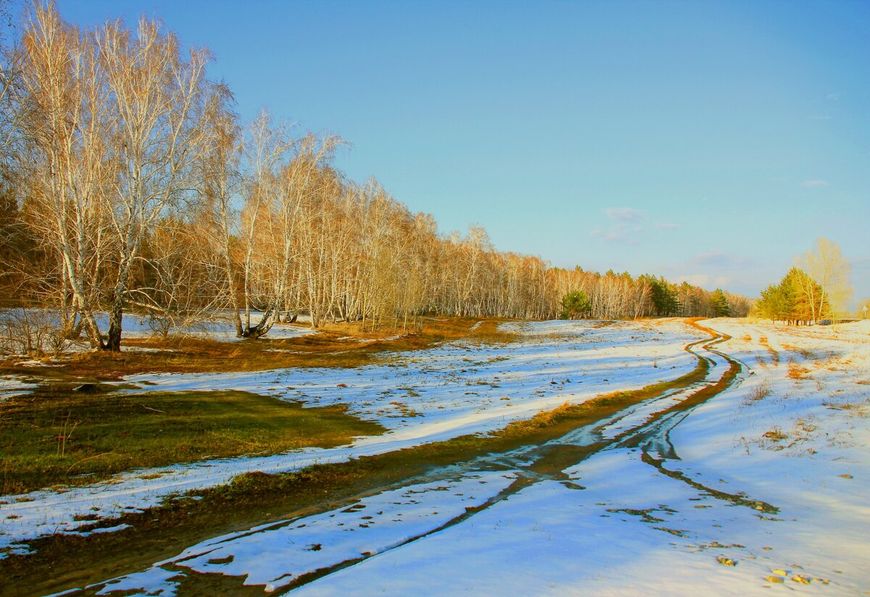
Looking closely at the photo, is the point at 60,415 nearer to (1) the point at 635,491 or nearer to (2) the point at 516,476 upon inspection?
(2) the point at 516,476

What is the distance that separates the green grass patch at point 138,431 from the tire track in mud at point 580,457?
4480 mm

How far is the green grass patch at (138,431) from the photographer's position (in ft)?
30.0

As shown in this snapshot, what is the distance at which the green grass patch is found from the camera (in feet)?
30.0

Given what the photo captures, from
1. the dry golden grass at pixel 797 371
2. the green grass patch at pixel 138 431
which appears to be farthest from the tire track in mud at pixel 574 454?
the dry golden grass at pixel 797 371

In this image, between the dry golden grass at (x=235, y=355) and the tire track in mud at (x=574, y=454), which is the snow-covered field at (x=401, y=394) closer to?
the dry golden grass at (x=235, y=355)

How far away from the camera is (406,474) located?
10.3 meters

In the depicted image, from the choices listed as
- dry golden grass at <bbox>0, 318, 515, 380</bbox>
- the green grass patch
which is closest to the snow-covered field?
the green grass patch

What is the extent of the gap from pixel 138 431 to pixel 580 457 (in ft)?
34.9

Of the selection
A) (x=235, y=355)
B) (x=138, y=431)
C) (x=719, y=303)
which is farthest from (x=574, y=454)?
(x=719, y=303)

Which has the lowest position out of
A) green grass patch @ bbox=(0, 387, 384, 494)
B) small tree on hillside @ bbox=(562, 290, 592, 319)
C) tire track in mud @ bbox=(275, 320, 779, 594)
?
tire track in mud @ bbox=(275, 320, 779, 594)

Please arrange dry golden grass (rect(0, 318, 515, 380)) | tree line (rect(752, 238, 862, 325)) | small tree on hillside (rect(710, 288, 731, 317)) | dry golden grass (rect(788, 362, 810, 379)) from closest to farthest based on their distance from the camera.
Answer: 1. dry golden grass (rect(0, 318, 515, 380))
2. dry golden grass (rect(788, 362, 810, 379))
3. tree line (rect(752, 238, 862, 325))
4. small tree on hillside (rect(710, 288, 731, 317))

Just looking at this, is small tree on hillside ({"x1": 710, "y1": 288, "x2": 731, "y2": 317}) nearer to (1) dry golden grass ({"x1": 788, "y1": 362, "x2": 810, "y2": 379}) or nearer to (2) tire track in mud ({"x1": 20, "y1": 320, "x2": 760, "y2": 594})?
(1) dry golden grass ({"x1": 788, "y1": 362, "x2": 810, "y2": 379})

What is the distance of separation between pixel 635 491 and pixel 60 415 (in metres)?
13.2

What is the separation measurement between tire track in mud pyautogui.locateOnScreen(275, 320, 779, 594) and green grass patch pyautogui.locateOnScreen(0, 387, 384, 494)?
4.48m
